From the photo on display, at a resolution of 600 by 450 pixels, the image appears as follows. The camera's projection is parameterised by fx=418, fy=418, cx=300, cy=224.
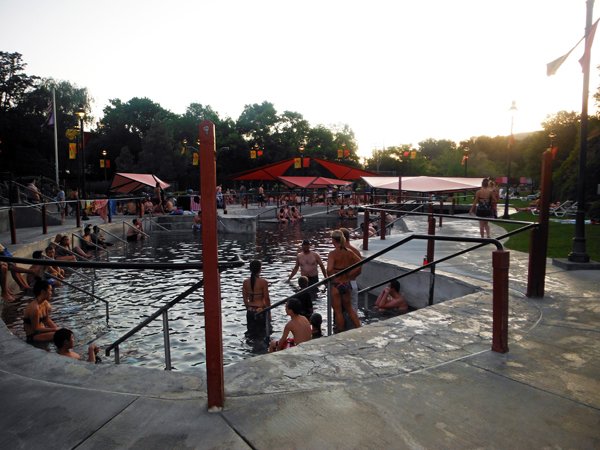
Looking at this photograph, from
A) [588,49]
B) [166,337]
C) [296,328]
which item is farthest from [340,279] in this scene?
[588,49]

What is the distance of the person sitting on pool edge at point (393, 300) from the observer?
8.55m

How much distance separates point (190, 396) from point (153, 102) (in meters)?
79.9

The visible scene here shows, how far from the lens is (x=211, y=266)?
8.85ft

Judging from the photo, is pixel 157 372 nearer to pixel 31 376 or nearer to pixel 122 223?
pixel 31 376

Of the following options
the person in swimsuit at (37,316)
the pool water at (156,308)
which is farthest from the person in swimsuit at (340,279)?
the person in swimsuit at (37,316)

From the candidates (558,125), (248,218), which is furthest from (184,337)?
(558,125)

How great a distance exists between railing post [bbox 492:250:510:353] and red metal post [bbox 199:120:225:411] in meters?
2.49

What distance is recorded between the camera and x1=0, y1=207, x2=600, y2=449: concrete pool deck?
2.51 metres

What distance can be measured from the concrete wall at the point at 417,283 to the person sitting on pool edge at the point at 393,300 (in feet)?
1.21

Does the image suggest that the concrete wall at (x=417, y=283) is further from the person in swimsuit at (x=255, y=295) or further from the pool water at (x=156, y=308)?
the person in swimsuit at (x=255, y=295)

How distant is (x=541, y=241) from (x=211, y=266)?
4820 millimetres

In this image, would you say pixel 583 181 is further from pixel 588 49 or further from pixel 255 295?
pixel 255 295

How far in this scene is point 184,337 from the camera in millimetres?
7551

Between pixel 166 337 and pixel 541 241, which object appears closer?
pixel 166 337
